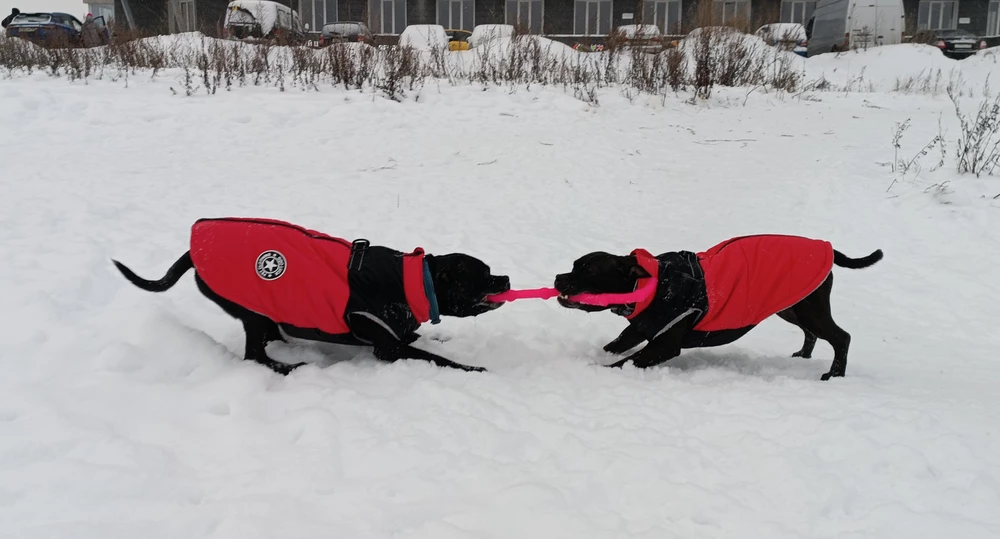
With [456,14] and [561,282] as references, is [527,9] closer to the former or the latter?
[456,14]

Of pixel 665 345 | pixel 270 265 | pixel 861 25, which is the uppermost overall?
pixel 861 25

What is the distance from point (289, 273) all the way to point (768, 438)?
2.36 meters

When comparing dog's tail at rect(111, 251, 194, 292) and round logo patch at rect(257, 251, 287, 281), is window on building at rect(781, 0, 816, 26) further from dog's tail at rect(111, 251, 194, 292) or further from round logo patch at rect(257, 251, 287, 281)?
dog's tail at rect(111, 251, 194, 292)

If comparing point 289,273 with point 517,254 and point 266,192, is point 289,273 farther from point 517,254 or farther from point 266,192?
point 266,192

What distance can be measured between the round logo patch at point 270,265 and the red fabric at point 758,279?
2.24m

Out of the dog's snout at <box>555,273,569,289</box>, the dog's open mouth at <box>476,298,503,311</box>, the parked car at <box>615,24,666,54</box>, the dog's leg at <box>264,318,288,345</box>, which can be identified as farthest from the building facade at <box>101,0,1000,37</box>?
the dog's leg at <box>264,318,288,345</box>

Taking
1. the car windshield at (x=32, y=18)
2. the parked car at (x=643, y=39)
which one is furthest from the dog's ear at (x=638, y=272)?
the car windshield at (x=32, y=18)

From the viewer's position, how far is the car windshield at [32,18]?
19.3 m

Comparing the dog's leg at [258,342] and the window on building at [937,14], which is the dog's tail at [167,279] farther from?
the window on building at [937,14]

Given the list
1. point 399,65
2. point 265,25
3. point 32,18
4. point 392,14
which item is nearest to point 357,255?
point 399,65

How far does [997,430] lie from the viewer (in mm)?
2723

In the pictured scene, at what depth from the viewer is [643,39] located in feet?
38.5

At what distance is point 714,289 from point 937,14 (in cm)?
3278

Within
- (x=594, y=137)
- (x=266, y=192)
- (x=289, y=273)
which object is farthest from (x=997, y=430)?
(x=594, y=137)
